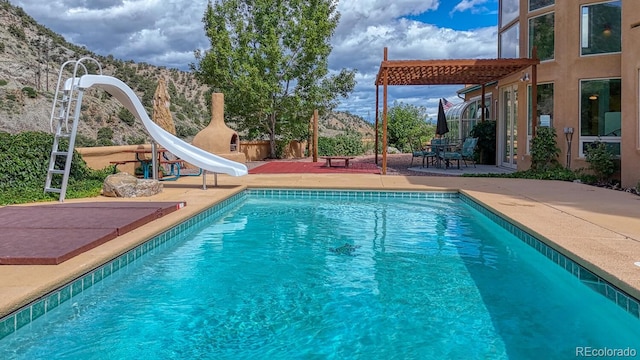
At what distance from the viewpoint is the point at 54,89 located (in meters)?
35.8

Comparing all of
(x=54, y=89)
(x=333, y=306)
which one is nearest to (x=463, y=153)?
(x=333, y=306)

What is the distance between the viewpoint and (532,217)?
20.4 feet

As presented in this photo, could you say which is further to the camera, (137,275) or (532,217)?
(532,217)

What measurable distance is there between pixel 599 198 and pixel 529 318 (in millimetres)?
5345

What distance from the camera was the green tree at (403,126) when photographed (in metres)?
26.5

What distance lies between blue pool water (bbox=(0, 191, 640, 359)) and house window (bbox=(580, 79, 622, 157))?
21.4ft

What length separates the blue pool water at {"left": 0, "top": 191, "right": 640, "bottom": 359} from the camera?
10.7 feet

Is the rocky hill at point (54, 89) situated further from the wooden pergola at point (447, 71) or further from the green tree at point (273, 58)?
the wooden pergola at point (447, 71)

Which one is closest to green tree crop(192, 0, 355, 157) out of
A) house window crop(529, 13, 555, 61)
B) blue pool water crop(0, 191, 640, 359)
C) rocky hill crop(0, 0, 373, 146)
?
rocky hill crop(0, 0, 373, 146)

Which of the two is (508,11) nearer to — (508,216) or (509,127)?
(509,127)

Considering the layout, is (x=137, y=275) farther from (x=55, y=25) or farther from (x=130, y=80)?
(x=55, y=25)

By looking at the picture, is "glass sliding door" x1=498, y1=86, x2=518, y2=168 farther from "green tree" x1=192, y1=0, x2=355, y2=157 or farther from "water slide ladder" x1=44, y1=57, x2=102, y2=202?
"water slide ladder" x1=44, y1=57, x2=102, y2=202

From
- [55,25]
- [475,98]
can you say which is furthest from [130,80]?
[475,98]

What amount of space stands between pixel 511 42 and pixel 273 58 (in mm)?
9890
